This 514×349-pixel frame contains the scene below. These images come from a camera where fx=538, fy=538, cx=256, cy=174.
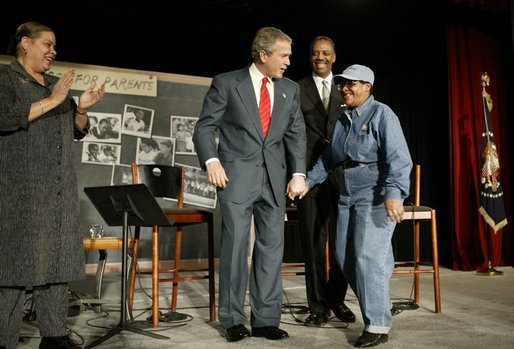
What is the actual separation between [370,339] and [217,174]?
1077mm

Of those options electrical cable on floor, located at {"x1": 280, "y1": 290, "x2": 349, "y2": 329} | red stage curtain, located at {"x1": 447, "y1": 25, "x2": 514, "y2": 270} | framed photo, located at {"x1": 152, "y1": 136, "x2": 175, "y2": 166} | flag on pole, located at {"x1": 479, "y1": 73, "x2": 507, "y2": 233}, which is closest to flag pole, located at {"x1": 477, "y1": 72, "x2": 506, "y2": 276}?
flag on pole, located at {"x1": 479, "y1": 73, "x2": 507, "y2": 233}

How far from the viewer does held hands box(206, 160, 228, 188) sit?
2.69m

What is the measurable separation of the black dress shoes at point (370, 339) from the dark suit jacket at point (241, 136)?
80 cm

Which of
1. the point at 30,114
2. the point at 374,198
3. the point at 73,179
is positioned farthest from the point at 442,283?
the point at 30,114

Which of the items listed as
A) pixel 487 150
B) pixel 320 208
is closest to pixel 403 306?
pixel 320 208

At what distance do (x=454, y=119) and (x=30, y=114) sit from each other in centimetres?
511

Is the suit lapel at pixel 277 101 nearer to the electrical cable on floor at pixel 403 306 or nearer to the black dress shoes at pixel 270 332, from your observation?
the black dress shoes at pixel 270 332

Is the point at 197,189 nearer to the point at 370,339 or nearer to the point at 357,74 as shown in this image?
the point at 357,74

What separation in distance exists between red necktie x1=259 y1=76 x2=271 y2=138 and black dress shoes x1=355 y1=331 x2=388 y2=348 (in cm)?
114

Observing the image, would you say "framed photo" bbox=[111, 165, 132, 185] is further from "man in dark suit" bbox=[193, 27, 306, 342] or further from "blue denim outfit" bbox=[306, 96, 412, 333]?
"blue denim outfit" bbox=[306, 96, 412, 333]

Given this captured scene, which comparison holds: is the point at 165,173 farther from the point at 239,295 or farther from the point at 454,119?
the point at 454,119

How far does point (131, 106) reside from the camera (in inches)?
236

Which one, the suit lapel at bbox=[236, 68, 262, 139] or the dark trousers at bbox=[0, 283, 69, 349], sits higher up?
the suit lapel at bbox=[236, 68, 262, 139]

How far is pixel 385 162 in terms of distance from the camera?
2668mm
